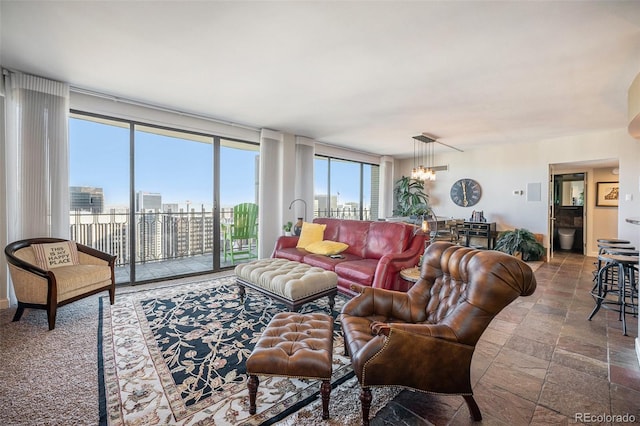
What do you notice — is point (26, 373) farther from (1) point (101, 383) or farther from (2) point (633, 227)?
(2) point (633, 227)

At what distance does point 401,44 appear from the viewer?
2.42m

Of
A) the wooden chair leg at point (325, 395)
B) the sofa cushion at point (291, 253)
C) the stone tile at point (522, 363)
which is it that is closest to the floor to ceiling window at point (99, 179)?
the sofa cushion at point (291, 253)

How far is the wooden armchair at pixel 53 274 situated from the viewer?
2.58 m

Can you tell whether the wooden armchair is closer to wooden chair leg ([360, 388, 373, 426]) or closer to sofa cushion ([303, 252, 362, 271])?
sofa cushion ([303, 252, 362, 271])

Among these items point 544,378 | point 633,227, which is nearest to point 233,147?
point 544,378

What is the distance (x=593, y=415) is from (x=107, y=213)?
576 centimetres

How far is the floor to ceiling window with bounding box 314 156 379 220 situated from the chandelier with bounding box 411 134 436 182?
4.02 feet

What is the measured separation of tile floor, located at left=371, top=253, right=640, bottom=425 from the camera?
1616 mm

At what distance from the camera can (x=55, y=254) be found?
3.07 meters

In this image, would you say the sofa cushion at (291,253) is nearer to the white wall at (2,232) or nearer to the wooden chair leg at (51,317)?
the wooden chair leg at (51,317)

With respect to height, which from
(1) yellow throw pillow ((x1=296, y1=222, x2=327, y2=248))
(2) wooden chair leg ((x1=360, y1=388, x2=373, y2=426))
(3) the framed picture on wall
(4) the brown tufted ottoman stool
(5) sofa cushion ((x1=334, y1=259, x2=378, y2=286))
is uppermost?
(3) the framed picture on wall

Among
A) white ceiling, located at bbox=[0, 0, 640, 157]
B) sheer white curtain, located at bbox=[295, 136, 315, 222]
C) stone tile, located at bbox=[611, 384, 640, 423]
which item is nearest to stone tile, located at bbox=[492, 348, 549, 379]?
stone tile, located at bbox=[611, 384, 640, 423]

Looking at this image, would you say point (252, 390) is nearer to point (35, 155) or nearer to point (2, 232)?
point (2, 232)

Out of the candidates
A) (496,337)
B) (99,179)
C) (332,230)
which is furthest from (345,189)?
(496,337)
